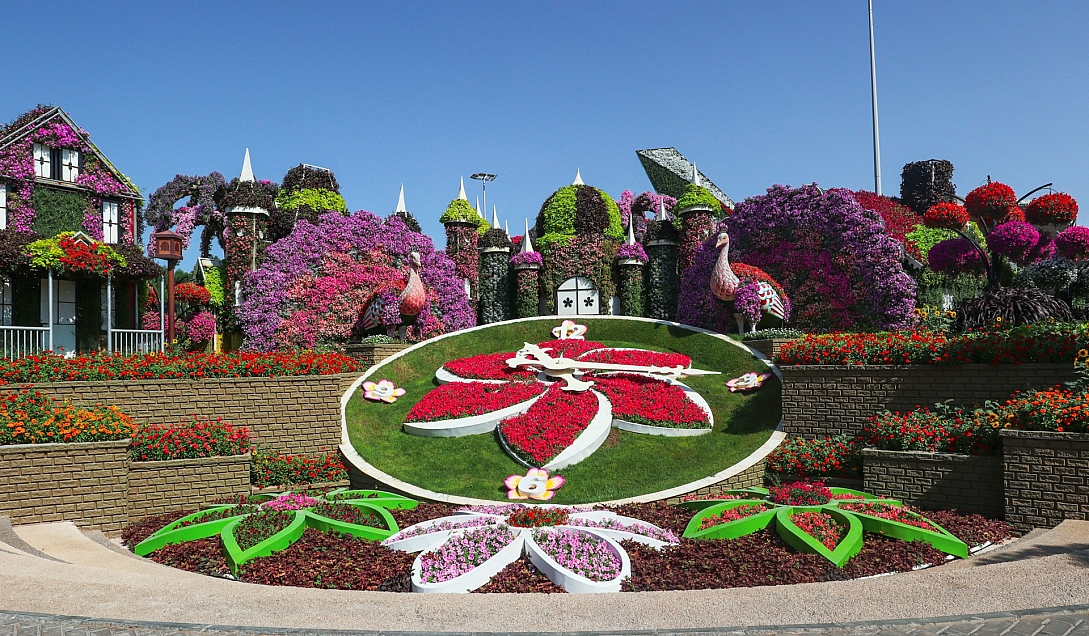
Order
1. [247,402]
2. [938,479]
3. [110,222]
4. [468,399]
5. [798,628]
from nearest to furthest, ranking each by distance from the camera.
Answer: [798,628], [938,479], [247,402], [468,399], [110,222]

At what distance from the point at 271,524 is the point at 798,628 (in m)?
6.43

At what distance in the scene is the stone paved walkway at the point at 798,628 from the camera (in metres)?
4.69

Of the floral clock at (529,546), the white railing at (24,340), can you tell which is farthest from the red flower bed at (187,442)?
the white railing at (24,340)

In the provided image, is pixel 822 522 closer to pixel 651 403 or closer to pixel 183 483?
pixel 651 403

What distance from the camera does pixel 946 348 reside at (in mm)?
12664

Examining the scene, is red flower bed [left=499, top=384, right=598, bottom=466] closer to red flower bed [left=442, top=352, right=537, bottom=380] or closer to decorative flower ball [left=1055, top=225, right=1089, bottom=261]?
red flower bed [left=442, top=352, right=537, bottom=380]

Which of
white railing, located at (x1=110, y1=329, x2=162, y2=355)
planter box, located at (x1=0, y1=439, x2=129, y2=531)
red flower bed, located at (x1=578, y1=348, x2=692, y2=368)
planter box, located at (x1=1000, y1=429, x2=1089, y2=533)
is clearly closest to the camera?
planter box, located at (x1=1000, y1=429, x2=1089, y2=533)

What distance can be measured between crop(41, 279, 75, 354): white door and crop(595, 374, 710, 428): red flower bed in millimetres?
14995

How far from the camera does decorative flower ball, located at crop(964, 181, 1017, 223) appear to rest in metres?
21.8

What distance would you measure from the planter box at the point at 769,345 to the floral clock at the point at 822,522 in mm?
7625

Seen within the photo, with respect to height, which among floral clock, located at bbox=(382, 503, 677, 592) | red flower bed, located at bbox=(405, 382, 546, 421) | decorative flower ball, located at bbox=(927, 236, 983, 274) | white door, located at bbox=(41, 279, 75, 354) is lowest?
floral clock, located at bbox=(382, 503, 677, 592)

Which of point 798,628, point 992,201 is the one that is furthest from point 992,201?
point 798,628

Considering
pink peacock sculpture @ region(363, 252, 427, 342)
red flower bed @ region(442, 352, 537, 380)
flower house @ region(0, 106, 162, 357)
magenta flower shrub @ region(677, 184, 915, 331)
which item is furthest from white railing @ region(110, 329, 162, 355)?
magenta flower shrub @ region(677, 184, 915, 331)

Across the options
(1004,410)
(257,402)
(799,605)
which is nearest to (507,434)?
(257,402)
